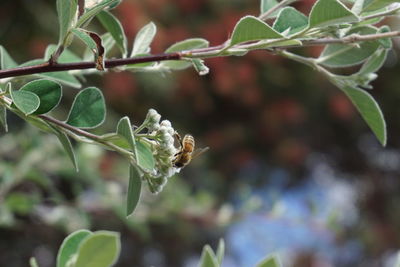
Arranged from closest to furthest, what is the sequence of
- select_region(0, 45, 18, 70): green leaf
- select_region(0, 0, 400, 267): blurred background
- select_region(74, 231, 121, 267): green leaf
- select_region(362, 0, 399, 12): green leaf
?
select_region(74, 231, 121, 267): green leaf < select_region(362, 0, 399, 12): green leaf < select_region(0, 45, 18, 70): green leaf < select_region(0, 0, 400, 267): blurred background

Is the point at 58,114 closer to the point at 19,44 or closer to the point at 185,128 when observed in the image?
the point at 19,44

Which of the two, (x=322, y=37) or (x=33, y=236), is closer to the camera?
(x=322, y=37)

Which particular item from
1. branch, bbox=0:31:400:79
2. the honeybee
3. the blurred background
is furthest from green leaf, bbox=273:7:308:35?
the blurred background

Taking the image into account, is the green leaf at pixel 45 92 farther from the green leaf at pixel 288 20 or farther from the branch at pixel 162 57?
the green leaf at pixel 288 20

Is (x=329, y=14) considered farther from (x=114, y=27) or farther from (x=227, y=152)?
(x=227, y=152)

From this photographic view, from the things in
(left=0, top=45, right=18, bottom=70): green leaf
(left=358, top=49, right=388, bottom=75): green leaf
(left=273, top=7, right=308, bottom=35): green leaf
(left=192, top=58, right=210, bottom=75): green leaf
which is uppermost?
(left=273, top=7, right=308, bottom=35): green leaf

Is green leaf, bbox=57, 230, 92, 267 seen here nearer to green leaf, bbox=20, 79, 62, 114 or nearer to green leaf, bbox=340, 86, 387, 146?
green leaf, bbox=20, 79, 62, 114

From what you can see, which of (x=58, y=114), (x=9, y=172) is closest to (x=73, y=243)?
(x=9, y=172)
